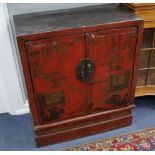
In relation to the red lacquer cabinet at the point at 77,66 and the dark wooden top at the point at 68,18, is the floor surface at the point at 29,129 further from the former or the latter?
the dark wooden top at the point at 68,18

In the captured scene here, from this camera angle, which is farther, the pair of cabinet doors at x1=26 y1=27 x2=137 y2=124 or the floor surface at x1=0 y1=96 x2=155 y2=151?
the floor surface at x1=0 y1=96 x2=155 y2=151

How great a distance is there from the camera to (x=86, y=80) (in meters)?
1.44

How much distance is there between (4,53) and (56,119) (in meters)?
0.58

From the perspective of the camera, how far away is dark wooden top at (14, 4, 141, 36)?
4.13ft

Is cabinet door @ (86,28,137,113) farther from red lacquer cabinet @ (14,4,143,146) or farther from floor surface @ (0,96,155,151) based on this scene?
floor surface @ (0,96,155,151)

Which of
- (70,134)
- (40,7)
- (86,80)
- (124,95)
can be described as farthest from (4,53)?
(124,95)

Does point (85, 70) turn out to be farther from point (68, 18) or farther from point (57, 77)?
point (68, 18)

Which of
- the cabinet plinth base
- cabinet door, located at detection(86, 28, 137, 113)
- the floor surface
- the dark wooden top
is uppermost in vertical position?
the dark wooden top

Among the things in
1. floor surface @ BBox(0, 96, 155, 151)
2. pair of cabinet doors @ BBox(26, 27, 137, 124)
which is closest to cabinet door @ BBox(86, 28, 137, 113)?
pair of cabinet doors @ BBox(26, 27, 137, 124)

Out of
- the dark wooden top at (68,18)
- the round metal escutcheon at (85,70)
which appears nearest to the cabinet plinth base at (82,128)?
the round metal escutcheon at (85,70)

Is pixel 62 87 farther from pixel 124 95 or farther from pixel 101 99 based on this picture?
pixel 124 95

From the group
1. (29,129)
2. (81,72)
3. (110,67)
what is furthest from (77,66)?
(29,129)

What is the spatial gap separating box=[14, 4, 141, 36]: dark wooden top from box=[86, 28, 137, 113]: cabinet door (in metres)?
0.08

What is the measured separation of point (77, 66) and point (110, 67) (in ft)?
0.72
